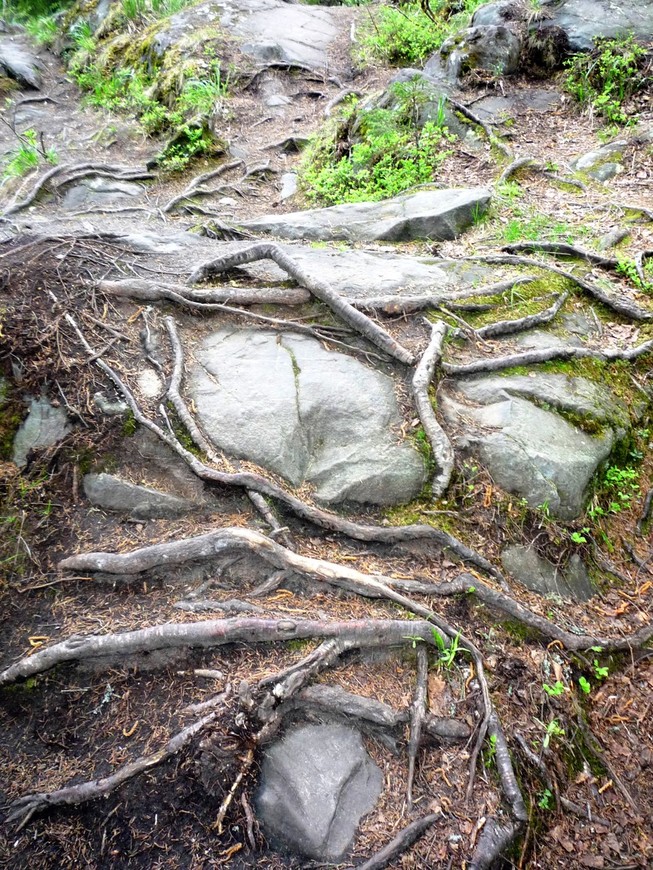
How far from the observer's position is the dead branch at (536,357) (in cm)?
468

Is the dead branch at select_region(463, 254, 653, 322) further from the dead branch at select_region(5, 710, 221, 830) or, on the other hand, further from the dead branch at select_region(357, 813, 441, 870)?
the dead branch at select_region(5, 710, 221, 830)

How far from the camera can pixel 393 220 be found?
6871 mm

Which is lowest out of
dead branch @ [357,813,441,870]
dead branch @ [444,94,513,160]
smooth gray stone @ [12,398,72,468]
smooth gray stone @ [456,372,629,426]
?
dead branch @ [357,813,441,870]

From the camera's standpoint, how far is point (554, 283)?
18.7ft

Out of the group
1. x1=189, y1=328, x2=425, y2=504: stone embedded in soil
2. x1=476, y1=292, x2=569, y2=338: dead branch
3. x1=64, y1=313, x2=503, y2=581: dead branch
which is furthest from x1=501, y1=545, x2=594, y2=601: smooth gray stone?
x1=476, y1=292, x2=569, y2=338: dead branch

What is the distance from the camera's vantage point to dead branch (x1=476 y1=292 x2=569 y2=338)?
16.6 feet

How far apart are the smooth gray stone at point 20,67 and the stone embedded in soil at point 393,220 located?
10.5 meters

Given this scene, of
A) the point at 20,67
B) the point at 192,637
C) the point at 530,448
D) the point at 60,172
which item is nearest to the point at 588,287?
the point at 530,448

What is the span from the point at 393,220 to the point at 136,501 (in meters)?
4.85

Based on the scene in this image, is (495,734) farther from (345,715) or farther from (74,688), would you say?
(74,688)

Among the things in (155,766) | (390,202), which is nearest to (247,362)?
(155,766)

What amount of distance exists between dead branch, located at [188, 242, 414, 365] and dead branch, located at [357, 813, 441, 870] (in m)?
3.08

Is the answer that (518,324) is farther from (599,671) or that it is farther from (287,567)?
(287,567)

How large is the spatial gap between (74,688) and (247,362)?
8.46 feet
